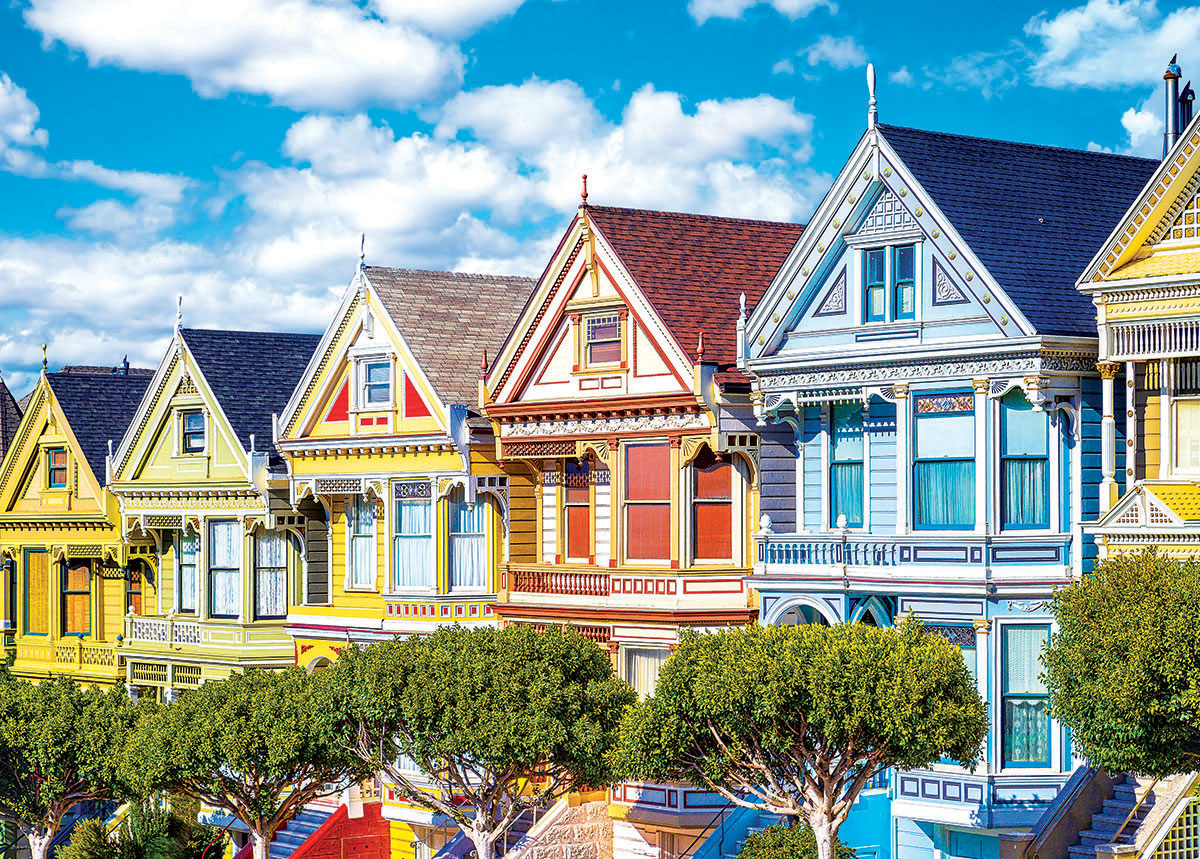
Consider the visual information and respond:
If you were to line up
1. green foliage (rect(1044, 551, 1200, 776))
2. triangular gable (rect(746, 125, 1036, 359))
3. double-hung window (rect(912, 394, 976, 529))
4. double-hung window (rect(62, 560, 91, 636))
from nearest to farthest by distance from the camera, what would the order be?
green foliage (rect(1044, 551, 1200, 776)) < triangular gable (rect(746, 125, 1036, 359)) < double-hung window (rect(912, 394, 976, 529)) < double-hung window (rect(62, 560, 91, 636))

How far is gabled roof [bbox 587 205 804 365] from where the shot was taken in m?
39.2

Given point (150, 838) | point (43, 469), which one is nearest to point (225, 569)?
point (150, 838)

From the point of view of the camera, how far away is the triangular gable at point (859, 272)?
3319cm

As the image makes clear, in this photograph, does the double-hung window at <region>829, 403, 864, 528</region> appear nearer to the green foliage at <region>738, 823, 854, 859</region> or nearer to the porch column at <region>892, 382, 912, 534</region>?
the porch column at <region>892, 382, 912, 534</region>

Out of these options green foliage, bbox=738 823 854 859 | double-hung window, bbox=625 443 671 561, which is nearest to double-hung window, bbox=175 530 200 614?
double-hung window, bbox=625 443 671 561

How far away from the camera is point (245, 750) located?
131ft

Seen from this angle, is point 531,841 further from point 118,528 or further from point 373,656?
point 118,528

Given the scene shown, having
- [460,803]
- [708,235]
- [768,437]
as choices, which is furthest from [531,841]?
[708,235]

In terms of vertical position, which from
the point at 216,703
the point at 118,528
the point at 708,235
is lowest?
the point at 216,703

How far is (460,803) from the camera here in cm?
4116

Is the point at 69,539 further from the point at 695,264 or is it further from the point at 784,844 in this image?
the point at 784,844

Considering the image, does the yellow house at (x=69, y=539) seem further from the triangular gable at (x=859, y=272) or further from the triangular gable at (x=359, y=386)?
the triangular gable at (x=859, y=272)

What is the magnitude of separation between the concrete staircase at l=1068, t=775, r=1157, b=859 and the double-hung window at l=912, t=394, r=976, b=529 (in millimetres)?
5097

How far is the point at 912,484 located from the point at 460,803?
1258 cm
